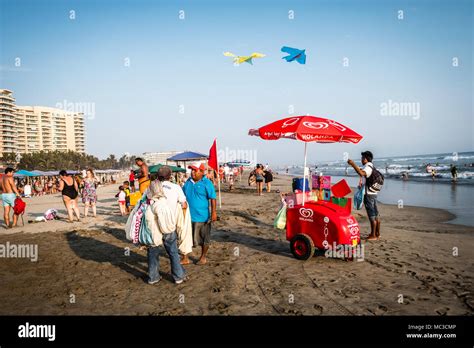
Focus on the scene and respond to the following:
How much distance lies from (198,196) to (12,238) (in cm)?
665

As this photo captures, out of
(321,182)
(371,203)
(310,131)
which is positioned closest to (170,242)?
Answer: (310,131)

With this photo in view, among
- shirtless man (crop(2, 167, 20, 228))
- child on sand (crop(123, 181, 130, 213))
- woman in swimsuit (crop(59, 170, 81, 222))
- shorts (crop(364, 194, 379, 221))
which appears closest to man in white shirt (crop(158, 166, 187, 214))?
shorts (crop(364, 194, 379, 221))

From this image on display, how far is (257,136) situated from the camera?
→ 6.22 metres

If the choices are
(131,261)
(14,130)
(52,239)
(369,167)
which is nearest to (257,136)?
(369,167)

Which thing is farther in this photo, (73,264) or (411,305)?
(73,264)

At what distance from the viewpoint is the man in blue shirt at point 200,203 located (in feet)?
17.6

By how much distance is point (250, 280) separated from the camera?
471 centimetres

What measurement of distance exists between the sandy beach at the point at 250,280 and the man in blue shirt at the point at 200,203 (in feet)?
2.17

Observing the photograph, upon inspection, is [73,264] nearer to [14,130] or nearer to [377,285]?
[377,285]

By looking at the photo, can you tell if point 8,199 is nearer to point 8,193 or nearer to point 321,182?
point 8,193

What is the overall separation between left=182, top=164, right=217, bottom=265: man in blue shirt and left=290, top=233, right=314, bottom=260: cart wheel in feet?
5.74

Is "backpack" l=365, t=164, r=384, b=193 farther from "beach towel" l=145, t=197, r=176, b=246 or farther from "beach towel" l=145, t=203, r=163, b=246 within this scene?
"beach towel" l=145, t=203, r=163, b=246

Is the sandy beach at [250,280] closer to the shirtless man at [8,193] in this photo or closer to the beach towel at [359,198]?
the beach towel at [359,198]

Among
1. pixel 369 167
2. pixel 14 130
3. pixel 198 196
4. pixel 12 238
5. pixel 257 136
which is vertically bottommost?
pixel 12 238
